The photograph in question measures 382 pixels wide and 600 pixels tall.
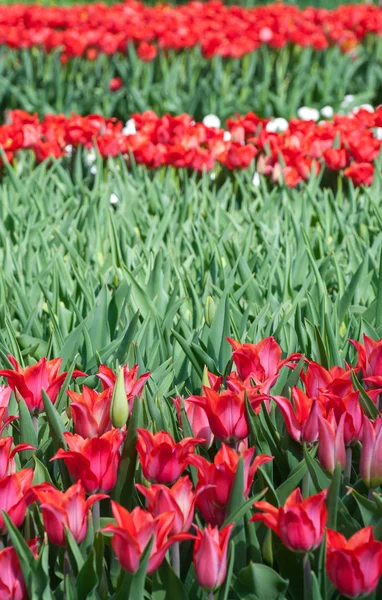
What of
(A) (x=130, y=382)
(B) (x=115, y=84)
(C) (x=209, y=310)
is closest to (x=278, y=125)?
(B) (x=115, y=84)

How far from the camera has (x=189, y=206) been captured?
279 cm

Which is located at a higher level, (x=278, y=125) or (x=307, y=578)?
(x=307, y=578)

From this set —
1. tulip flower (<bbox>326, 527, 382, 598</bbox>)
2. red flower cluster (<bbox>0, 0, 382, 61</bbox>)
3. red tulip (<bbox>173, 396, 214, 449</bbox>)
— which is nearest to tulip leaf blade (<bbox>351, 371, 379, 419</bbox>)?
red tulip (<bbox>173, 396, 214, 449</bbox>)

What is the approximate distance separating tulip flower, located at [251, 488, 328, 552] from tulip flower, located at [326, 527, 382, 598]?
0.12 ft

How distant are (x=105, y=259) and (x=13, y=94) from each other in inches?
142

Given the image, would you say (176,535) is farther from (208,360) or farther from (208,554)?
(208,360)

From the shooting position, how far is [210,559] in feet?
3.14

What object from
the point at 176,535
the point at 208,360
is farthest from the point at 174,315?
the point at 176,535

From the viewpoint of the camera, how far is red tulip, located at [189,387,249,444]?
118cm

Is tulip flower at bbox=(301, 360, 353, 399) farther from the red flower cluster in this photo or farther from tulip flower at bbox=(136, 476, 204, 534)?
the red flower cluster

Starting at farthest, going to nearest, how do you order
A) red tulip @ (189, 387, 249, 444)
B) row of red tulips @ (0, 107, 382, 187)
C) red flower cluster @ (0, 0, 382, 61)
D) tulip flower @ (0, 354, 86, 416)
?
red flower cluster @ (0, 0, 382, 61) → row of red tulips @ (0, 107, 382, 187) → tulip flower @ (0, 354, 86, 416) → red tulip @ (189, 387, 249, 444)

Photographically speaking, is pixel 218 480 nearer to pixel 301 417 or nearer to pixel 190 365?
pixel 301 417

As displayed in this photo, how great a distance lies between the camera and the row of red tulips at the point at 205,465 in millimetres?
957

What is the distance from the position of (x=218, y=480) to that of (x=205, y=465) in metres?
0.02
